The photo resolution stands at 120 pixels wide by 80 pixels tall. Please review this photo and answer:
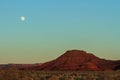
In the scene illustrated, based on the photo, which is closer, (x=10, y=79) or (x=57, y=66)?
(x=10, y=79)

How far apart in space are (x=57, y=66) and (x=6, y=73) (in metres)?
148

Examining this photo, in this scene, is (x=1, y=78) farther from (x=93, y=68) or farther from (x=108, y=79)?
(x=93, y=68)

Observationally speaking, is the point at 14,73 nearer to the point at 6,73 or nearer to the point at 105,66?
the point at 6,73

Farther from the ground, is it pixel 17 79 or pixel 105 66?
pixel 105 66

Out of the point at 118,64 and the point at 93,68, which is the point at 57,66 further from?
the point at 118,64

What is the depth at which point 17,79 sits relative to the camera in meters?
49.2

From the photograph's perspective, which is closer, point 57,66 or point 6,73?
point 6,73

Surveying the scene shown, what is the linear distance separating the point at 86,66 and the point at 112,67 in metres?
14.1

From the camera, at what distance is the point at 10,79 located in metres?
50.6

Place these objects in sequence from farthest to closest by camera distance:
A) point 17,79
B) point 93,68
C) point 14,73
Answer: point 93,68 < point 14,73 < point 17,79

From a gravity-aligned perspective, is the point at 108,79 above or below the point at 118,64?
below

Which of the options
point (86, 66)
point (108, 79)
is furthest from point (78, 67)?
point (108, 79)

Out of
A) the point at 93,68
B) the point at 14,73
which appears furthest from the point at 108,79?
the point at 93,68

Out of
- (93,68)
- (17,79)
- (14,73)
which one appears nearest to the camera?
(17,79)
